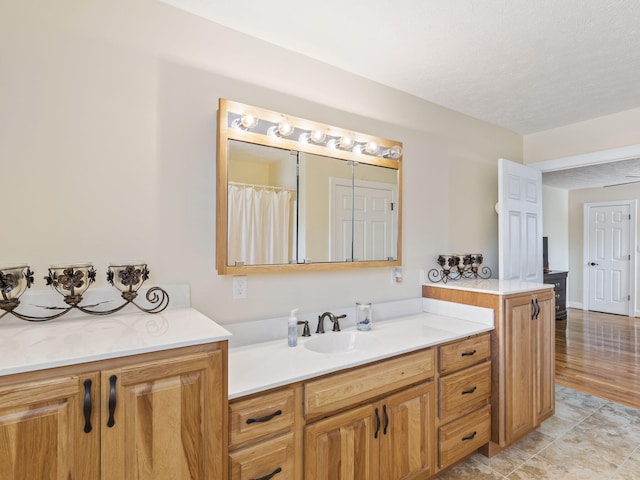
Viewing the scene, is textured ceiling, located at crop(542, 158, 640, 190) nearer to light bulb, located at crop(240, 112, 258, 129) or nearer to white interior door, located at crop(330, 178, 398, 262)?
white interior door, located at crop(330, 178, 398, 262)

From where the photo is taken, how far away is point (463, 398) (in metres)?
2.08

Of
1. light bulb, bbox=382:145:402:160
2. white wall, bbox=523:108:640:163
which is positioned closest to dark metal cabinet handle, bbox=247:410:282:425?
light bulb, bbox=382:145:402:160

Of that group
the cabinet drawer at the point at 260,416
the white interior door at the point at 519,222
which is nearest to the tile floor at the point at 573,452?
the white interior door at the point at 519,222

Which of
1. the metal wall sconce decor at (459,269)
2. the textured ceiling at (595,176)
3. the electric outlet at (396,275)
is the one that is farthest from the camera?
the textured ceiling at (595,176)

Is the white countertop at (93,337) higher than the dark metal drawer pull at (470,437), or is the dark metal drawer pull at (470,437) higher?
the white countertop at (93,337)

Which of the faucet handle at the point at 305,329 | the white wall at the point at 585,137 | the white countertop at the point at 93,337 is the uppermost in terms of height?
the white wall at the point at 585,137

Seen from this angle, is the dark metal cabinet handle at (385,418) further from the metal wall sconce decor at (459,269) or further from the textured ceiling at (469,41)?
the textured ceiling at (469,41)

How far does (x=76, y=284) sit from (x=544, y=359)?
287 centimetres

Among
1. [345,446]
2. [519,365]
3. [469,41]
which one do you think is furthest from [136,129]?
[519,365]

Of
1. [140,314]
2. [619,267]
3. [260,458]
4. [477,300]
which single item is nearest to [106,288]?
[140,314]

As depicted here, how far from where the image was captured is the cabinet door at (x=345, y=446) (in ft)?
4.84

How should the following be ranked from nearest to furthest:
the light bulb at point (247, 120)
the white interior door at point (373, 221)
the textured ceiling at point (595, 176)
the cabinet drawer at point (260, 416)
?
1. the cabinet drawer at point (260, 416)
2. the light bulb at point (247, 120)
3. the white interior door at point (373, 221)
4. the textured ceiling at point (595, 176)

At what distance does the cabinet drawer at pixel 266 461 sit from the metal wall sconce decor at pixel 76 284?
2.41 ft

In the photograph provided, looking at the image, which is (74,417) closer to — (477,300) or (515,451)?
(477,300)
